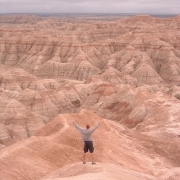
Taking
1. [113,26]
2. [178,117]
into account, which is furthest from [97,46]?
[178,117]

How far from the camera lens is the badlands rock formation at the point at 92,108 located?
70.7 ft

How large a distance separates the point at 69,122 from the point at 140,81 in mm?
54812

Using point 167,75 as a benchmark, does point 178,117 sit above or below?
above

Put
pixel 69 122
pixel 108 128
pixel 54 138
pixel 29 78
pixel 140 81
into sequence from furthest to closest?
pixel 140 81 < pixel 29 78 < pixel 108 128 < pixel 69 122 < pixel 54 138

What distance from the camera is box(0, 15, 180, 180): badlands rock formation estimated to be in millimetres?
21550

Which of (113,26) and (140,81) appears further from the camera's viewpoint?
(113,26)

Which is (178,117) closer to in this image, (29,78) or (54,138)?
(54,138)

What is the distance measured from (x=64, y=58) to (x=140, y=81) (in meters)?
28.9

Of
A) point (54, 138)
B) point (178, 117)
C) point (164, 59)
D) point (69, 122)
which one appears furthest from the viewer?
point (164, 59)

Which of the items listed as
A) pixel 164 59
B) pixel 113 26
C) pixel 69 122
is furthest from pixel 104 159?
pixel 113 26

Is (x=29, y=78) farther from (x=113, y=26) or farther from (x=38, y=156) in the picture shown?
(x=113, y=26)

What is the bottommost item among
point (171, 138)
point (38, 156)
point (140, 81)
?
point (140, 81)

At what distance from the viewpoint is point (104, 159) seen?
23000 millimetres

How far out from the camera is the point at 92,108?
4966 cm
